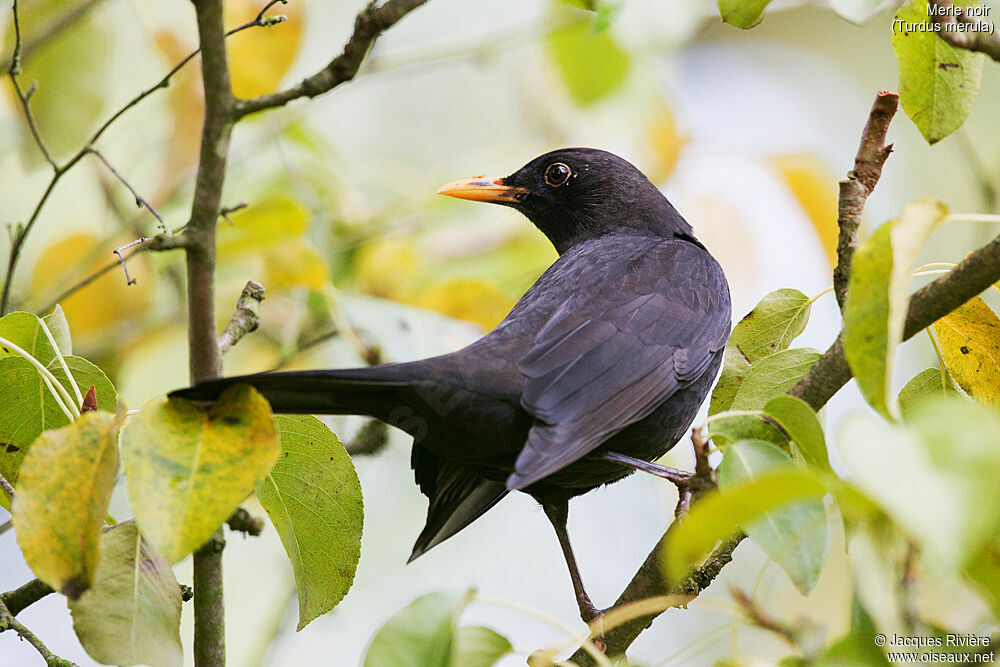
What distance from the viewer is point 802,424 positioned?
1.85m

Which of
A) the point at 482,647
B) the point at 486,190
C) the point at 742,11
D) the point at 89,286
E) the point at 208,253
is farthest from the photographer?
the point at 486,190

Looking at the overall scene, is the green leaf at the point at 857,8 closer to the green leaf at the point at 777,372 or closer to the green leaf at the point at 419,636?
the green leaf at the point at 777,372

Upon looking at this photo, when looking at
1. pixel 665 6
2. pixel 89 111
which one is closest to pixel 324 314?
pixel 89 111

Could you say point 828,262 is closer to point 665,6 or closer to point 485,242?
point 665,6

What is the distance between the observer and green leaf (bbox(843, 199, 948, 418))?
1569 millimetres

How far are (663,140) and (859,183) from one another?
10.4ft

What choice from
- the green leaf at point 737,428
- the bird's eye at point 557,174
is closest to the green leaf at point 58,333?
the green leaf at point 737,428

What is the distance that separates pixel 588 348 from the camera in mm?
3215

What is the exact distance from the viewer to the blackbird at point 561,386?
273cm

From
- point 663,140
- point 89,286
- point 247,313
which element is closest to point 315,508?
point 247,313

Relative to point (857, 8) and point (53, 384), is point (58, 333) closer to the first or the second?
point (53, 384)

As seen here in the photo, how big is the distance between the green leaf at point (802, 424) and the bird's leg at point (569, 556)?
6.18 ft

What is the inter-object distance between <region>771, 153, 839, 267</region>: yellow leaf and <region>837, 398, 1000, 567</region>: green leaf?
349cm

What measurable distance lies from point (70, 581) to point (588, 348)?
182cm
